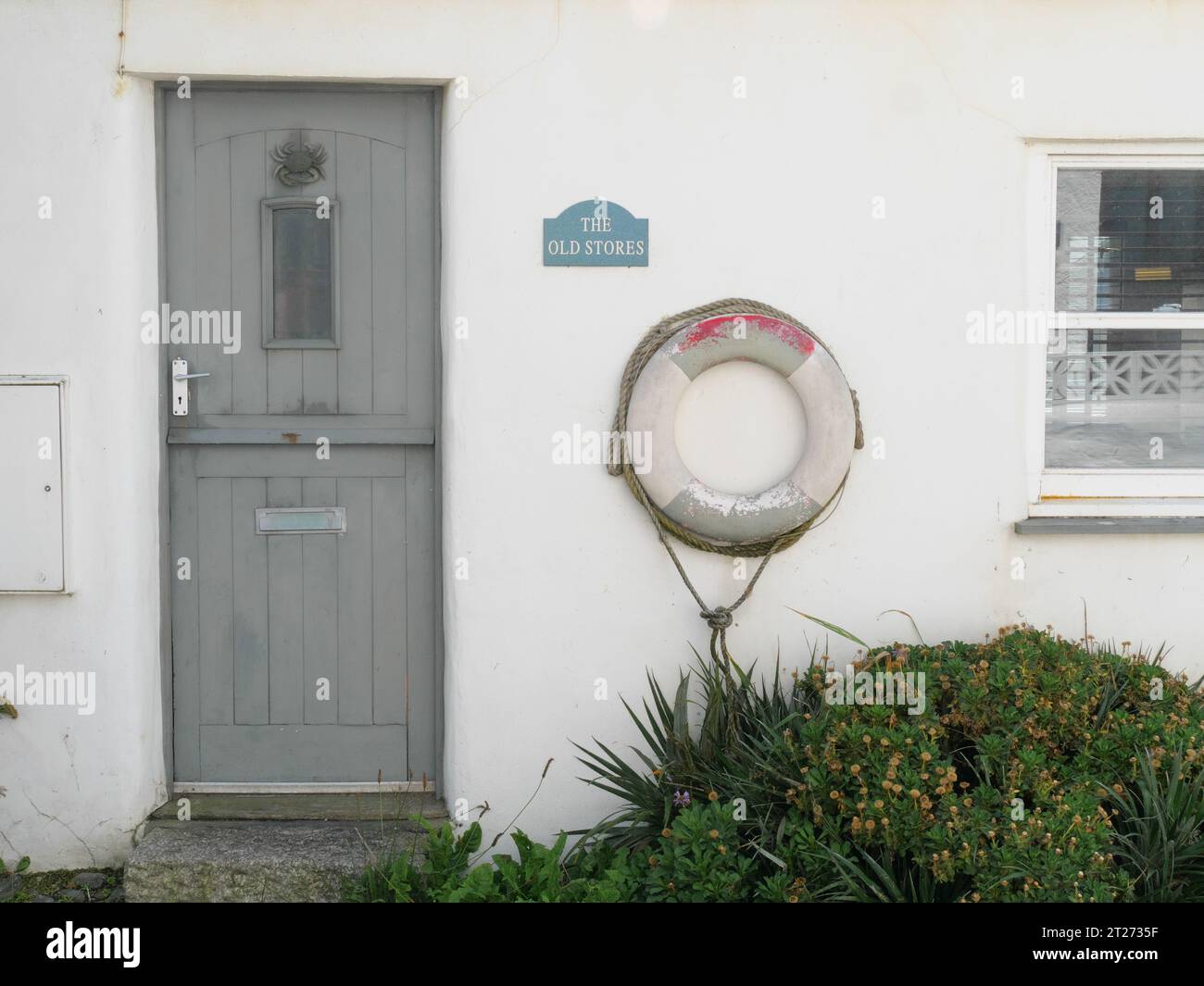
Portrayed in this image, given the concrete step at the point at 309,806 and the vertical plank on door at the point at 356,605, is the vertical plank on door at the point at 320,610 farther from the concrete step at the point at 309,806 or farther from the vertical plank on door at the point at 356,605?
the concrete step at the point at 309,806

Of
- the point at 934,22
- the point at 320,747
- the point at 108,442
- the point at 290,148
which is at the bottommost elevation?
the point at 320,747

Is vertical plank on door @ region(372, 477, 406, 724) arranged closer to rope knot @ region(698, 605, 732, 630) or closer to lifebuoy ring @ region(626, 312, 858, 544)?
lifebuoy ring @ region(626, 312, 858, 544)

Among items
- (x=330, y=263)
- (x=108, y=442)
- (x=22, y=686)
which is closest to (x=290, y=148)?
(x=330, y=263)

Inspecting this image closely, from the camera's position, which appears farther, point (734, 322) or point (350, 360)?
point (350, 360)

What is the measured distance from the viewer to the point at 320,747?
3619mm

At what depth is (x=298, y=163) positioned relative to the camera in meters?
3.50

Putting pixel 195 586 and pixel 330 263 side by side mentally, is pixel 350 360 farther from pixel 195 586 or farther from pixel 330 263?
pixel 195 586

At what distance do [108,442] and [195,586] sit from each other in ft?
1.74

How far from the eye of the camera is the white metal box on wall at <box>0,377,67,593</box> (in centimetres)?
338

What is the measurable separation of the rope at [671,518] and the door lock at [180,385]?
135cm

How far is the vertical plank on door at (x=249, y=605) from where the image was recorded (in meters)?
3.58

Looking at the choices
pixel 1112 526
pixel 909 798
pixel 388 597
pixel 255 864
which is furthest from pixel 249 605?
pixel 1112 526

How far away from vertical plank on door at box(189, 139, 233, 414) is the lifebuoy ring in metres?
1.33

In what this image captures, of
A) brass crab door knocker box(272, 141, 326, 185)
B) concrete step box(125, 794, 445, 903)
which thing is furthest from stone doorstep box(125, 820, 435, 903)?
brass crab door knocker box(272, 141, 326, 185)
